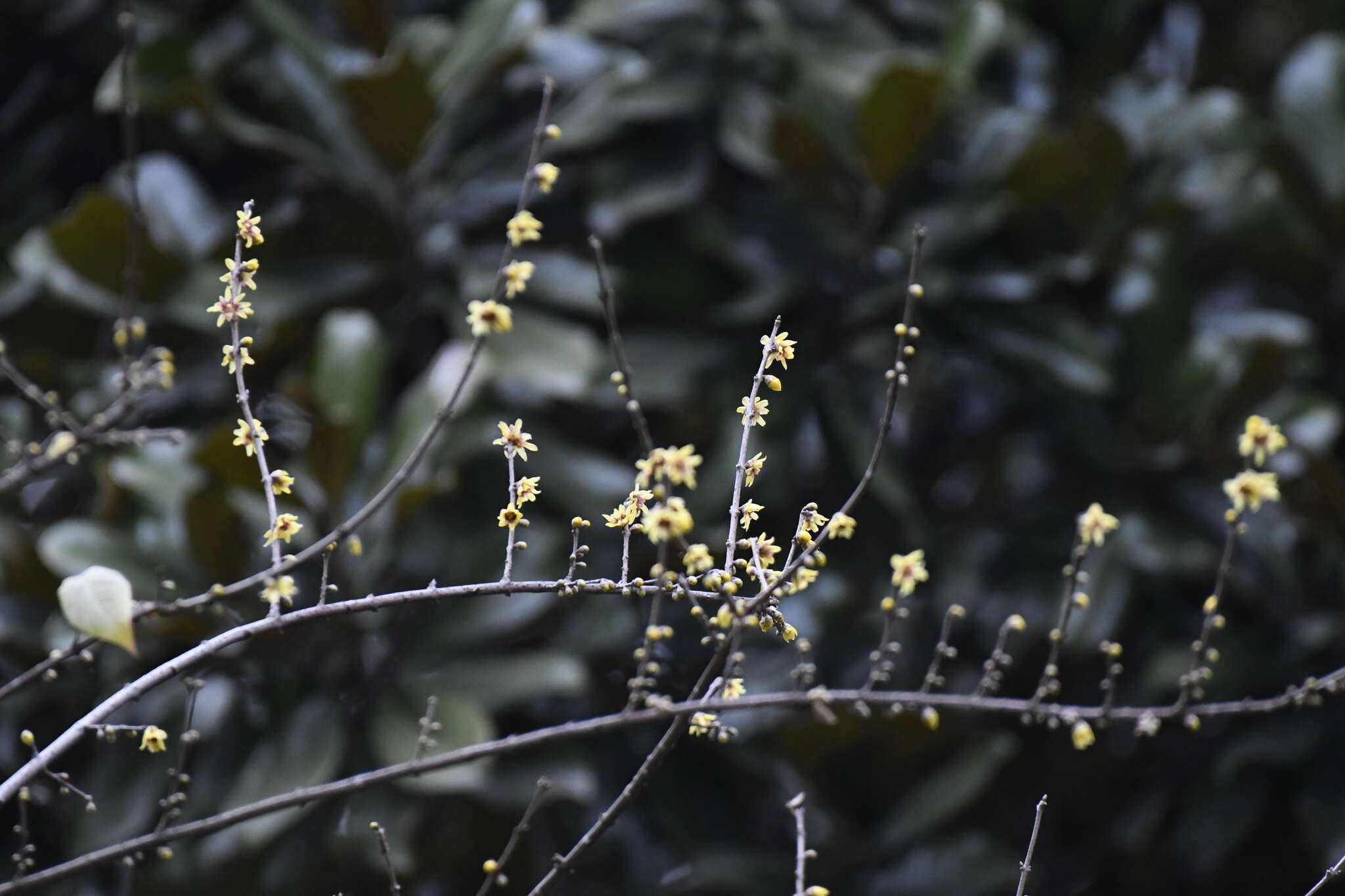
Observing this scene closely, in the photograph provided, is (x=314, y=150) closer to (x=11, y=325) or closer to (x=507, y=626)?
(x=11, y=325)

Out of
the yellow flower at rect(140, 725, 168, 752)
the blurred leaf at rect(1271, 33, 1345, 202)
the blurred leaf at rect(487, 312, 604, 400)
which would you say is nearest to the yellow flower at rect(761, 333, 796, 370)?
the yellow flower at rect(140, 725, 168, 752)

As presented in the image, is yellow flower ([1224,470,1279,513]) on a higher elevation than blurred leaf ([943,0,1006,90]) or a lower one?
lower

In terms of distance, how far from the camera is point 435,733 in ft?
4.14

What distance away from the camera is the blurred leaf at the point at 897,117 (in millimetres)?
1441

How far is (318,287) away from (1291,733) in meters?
1.34

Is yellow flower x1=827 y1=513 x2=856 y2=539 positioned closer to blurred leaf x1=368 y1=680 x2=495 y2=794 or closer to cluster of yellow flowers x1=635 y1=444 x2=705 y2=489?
cluster of yellow flowers x1=635 y1=444 x2=705 y2=489

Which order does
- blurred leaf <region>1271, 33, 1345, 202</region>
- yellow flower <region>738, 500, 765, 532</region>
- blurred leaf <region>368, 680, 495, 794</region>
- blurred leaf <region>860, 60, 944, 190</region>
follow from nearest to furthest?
1. yellow flower <region>738, 500, 765, 532</region>
2. blurred leaf <region>368, 680, 495, 794</region>
3. blurred leaf <region>860, 60, 944, 190</region>
4. blurred leaf <region>1271, 33, 1345, 202</region>

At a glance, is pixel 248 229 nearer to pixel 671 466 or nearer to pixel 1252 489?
pixel 671 466

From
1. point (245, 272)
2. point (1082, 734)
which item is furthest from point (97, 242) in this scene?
point (1082, 734)

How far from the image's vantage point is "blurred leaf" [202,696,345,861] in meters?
1.21

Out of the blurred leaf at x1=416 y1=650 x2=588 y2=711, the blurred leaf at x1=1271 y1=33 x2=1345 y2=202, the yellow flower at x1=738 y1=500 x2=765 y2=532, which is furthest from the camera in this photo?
the blurred leaf at x1=1271 y1=33 x2=1345 y2=202

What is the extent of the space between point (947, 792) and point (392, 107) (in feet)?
3.47

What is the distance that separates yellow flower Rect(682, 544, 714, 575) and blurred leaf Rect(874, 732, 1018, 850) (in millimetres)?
960

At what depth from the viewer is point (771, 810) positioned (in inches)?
61.2
